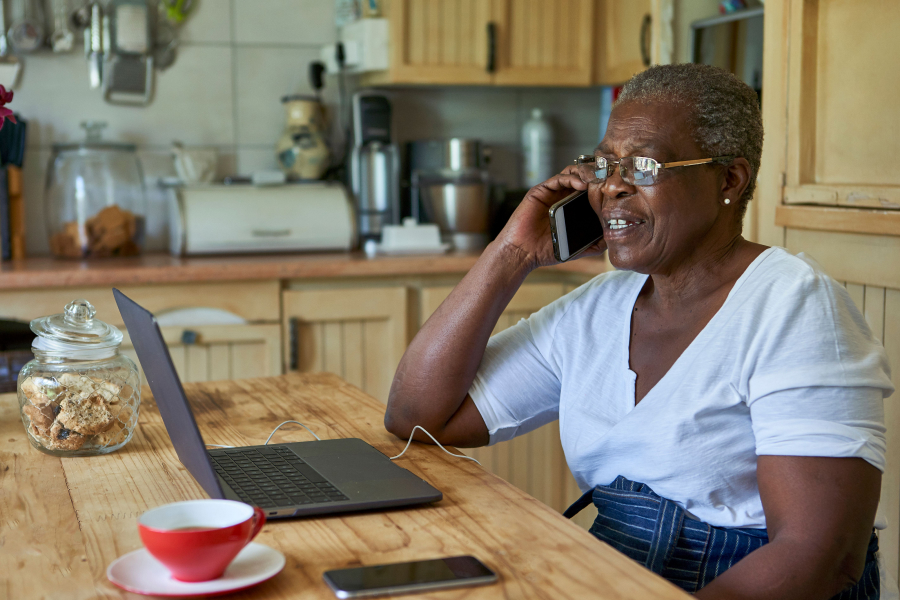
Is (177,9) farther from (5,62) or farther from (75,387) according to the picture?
(75,387)

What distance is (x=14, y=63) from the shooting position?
9.33 feet

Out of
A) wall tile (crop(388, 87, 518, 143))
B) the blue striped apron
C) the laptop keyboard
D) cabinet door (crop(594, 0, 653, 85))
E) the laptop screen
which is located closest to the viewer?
the laptop screen

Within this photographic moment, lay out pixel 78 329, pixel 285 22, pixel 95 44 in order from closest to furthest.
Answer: pixel 78 329 → pixel 95 44 → pixel 285 22

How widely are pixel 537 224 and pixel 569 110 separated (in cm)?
214

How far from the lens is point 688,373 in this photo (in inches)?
42.9

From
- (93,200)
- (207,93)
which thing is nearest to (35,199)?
(93,200)

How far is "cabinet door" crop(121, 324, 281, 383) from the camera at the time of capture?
2.49 metres

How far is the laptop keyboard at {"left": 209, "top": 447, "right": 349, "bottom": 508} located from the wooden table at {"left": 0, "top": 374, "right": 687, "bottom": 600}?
4cm

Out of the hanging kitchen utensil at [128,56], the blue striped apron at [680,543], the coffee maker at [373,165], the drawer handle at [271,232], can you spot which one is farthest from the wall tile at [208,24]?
the blue striped apron at [680,543]

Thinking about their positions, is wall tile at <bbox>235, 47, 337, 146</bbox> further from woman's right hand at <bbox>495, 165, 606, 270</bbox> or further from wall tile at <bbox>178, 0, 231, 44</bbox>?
woman's right hand at <bbox>495, 165, 606, 270</bbox>

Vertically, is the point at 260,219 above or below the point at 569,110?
below

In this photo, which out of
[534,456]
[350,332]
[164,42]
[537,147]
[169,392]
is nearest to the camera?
[169,392]

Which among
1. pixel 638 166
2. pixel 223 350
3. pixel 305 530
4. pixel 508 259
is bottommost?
pixel 223 350

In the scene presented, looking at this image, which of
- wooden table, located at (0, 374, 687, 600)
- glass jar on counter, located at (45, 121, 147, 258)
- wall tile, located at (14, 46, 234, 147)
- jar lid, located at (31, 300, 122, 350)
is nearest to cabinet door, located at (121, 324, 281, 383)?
glass jar on counter, located at (45, 121, 147, 258)
